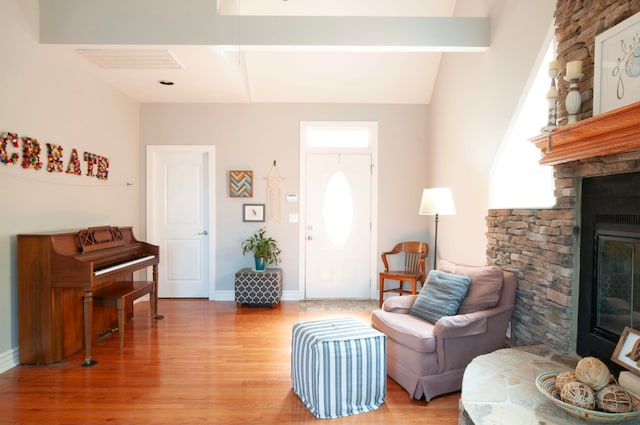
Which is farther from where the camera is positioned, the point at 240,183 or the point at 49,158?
the point at 240,183

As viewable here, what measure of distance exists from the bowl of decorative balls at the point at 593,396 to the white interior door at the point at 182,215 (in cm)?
446

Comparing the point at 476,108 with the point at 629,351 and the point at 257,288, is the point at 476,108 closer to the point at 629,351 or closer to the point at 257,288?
the point at 629,351

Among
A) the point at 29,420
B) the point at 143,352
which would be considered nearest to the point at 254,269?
the point at 143,352

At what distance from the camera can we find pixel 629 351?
177 cm

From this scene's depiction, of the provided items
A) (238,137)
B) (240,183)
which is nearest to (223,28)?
(238,137)

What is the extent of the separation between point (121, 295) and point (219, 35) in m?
2.42

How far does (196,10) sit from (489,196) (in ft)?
9.78

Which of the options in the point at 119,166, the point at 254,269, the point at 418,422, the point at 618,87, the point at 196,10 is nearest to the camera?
the point at 618,87

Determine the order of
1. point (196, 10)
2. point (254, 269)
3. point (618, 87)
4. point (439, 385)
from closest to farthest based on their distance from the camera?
point (618, 87) → point (439, 385) → point (196, 10) → point (254, 269)

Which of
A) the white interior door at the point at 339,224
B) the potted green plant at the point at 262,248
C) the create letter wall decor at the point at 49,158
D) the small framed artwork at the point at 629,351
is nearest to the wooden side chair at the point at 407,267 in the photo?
the white interior door at the point at 339,224

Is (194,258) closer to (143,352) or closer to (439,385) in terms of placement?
(143,352)

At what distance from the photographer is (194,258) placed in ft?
17.6

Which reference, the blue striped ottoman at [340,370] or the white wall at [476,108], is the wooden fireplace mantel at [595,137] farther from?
the blue striped ottoman at [340,370]

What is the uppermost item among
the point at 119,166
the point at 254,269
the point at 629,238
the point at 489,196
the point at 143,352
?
Result: the point at 119,166
